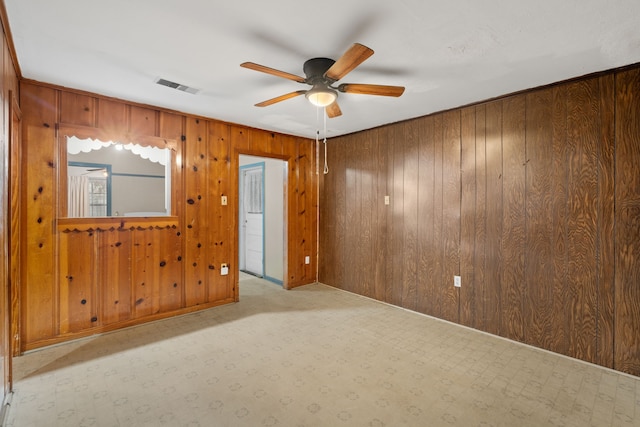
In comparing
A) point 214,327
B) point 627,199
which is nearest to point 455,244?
point 627,199

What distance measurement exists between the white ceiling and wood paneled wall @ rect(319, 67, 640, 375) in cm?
35

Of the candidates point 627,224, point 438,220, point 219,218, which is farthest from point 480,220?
point 219,218

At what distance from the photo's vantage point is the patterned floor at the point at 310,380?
5.85 ft

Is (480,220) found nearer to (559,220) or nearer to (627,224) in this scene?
(559,220)

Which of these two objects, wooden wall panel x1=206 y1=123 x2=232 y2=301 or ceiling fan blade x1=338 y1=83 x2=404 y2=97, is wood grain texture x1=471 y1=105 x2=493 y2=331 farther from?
wooden wall panel x1=206 y1=123 x2=232 y2=301

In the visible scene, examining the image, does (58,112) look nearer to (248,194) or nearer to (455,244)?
(248,194)

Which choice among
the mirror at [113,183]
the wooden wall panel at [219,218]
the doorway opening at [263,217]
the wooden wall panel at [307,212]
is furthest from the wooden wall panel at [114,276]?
the wooden wall panel at [307,212]

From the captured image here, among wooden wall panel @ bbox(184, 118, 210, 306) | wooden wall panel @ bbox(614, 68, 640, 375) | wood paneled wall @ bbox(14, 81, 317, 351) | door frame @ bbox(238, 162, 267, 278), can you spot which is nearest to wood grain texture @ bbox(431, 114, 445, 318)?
wooden wall panel @ bbox(614, 68, 640, 375)

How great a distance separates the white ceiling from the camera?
1.58m

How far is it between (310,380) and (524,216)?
232 centimetres

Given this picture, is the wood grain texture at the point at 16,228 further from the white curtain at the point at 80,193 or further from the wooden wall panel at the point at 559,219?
the wooden wall panel at the point at 559,219

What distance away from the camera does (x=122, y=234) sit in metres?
2.98

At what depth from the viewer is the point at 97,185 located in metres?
4.87

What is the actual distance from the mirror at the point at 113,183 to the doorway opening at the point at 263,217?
1.38 m
